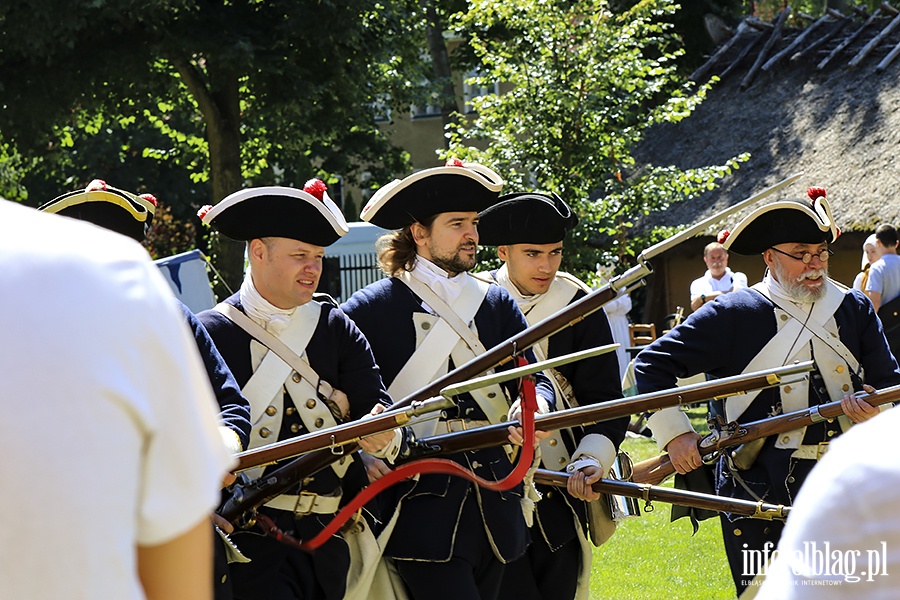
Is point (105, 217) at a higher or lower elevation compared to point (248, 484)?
higher

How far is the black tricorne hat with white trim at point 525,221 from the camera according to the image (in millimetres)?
5285

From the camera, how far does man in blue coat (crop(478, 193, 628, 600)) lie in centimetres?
504

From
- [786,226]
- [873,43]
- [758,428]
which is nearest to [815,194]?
[786,226]

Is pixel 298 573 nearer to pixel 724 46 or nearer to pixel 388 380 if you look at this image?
pixel 388 380

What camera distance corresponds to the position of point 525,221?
17.3ft

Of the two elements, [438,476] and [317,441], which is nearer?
[317,441]

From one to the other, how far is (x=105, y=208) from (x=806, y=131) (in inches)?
668

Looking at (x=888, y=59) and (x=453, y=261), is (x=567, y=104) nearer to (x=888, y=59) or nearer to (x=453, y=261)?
(x=453, y=261)

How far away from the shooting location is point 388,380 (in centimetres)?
473

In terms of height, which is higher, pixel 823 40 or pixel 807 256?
pixel 823 40

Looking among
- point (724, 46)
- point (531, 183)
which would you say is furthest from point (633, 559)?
point (724, 46)

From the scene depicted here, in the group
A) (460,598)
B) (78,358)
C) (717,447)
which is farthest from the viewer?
(717,447)

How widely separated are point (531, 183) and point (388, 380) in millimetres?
8833

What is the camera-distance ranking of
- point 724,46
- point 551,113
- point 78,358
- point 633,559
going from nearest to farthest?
1. point 78,358
2. point 633,559
3. point 551,113
4. point 724,46
